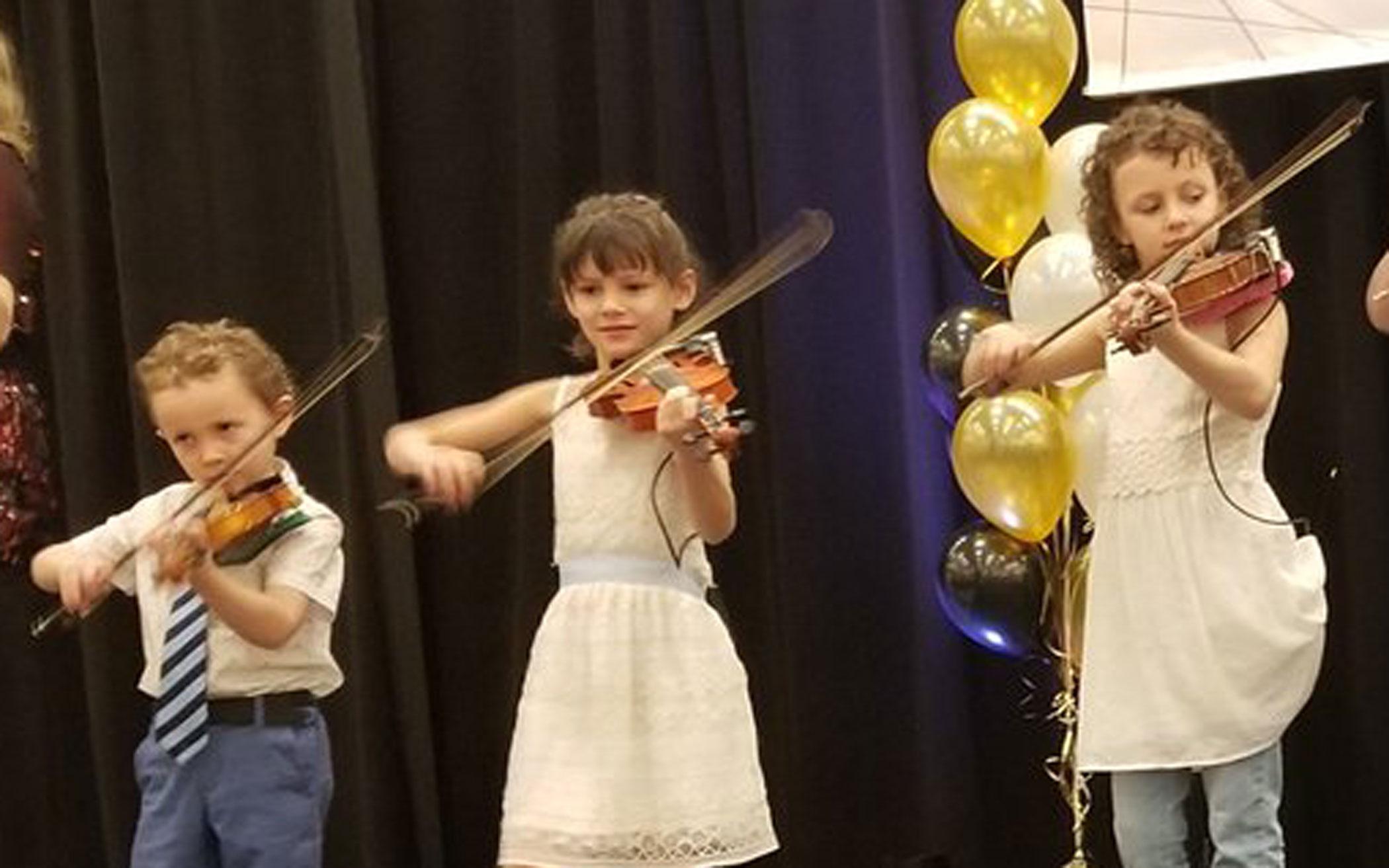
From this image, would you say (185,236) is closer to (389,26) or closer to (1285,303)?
(389,26)

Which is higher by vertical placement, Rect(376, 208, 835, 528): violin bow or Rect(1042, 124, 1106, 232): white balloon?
Rect(1042, 124, 1106, 232): white balloon

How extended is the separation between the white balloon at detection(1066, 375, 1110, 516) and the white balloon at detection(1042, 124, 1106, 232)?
0.24 metres

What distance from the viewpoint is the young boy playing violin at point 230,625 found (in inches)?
101

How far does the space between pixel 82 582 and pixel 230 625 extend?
178 mm

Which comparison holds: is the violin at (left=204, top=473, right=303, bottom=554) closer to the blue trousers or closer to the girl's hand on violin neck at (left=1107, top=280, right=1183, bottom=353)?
the blue trousers

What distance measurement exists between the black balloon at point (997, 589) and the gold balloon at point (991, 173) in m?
0.41

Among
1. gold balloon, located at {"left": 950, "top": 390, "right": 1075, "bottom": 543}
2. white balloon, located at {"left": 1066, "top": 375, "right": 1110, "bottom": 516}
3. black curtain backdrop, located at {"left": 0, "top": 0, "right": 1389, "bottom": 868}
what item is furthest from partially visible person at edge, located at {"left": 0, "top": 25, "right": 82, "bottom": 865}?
white balloon, located at {"left": 1066, "top": 375, "right": 1110, "bottom": 516}

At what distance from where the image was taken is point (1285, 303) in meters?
3.29

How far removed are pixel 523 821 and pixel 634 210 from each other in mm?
744

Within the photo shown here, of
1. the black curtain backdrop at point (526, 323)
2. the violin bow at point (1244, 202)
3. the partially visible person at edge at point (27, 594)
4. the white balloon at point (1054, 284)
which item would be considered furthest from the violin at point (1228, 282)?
the partially visible person at edge at point (27, 594)

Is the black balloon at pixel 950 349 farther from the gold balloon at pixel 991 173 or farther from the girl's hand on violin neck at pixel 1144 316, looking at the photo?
the girl's hand on violin neck at pixel 1144 316

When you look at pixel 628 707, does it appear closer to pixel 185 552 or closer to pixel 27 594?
pixel 185 552

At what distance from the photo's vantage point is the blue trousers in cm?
257

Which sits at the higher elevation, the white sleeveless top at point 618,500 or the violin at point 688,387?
the violin at point 688,387
